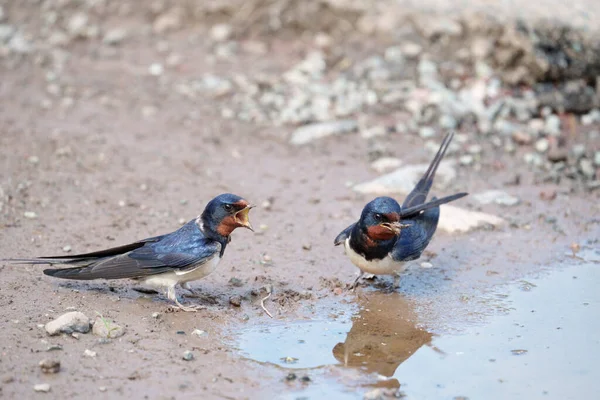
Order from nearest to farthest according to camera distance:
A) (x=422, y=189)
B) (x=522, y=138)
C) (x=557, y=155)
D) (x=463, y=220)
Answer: (x=422, y=189) → (x=463, y=220) → (x=557, y=155) → (x=522, y=138)

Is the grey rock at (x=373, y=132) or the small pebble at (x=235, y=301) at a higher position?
the small pebble at (x=235, y=301)

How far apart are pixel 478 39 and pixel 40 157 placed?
15.8 feet

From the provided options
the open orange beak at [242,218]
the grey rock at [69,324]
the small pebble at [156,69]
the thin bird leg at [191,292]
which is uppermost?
the open orange beak at [242,218]

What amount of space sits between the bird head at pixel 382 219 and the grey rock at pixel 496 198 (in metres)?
2.22

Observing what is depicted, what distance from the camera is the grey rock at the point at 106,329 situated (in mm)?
4637

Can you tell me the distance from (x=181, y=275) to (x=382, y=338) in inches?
50.8

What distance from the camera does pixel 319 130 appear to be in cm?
834

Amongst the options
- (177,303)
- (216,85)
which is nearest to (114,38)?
(216,85)

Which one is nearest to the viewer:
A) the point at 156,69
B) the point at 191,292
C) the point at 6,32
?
the point at 191,292

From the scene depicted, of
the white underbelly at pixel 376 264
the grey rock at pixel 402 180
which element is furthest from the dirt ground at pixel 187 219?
the white underbelly at pixel 376 264

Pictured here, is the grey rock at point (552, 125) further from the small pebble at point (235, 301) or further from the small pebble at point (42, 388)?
the small pebble at point (42, 388)

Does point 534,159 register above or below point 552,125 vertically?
below

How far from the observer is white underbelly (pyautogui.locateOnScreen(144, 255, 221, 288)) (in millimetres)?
5082

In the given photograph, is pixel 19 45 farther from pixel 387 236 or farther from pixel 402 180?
pixel 387 236
